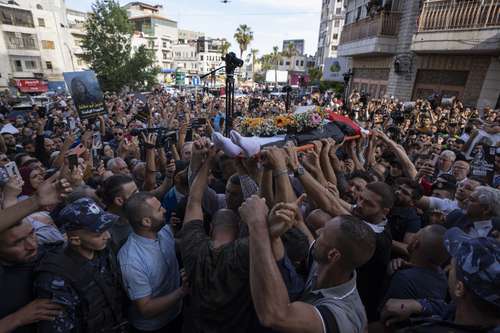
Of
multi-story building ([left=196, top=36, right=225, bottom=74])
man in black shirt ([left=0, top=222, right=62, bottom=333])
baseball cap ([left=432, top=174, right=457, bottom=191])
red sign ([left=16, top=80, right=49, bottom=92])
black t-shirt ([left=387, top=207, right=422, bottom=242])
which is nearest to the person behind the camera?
man in black shirt ([left=0, top=222, right=62, bottom=333])

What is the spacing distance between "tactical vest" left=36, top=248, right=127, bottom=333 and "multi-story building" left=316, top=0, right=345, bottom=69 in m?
52.0

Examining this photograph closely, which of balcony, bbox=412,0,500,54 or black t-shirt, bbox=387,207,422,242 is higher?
balcony, bbox=412,0,500,54

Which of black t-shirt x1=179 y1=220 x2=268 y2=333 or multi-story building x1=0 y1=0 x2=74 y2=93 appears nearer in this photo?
black t-shirt x1=179 y1=220 x2=268 y2=333

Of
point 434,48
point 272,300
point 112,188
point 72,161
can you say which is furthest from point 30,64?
point 272,300

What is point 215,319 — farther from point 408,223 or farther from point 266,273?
point 408,223

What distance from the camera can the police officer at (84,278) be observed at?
5.73 feet

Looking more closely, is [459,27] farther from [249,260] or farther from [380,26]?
[249,260]

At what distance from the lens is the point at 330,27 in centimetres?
5084

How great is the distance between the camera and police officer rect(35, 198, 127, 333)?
175 centimetres

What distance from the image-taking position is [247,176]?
99.7 inches

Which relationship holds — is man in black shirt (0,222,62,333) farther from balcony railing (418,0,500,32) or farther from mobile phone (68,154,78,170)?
balcony railing (418,0,500,32)

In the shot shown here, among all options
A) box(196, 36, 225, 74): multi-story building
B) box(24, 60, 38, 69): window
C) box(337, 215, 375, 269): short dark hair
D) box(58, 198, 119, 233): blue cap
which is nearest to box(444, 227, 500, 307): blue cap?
box(337, 215, 375, 269): short dark hair

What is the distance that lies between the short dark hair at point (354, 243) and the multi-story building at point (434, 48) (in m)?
12.8

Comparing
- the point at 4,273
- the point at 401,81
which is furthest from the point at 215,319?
the point at 401,81
